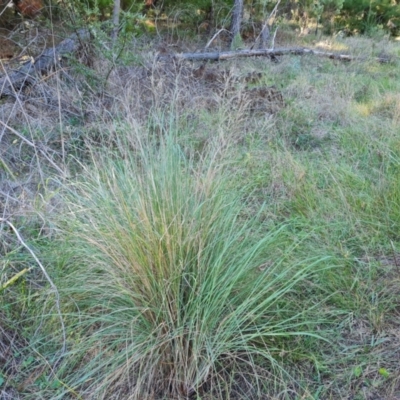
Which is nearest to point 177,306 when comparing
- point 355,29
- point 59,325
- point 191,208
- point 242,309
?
point 242,309

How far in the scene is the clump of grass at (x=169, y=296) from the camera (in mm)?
1659

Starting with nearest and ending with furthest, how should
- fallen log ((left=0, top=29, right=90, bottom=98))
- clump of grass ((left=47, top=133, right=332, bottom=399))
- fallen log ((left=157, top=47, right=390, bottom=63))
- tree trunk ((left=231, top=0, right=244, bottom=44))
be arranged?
clump of grass ((left=47, top=133, right=332, bottom=399))
fallen log ((left=0, top=29, right=90, bottom=98))
fallen log ((left=157, top=47, right=390, bottom=63))
tree trunk ((left=231, top=0, right=244, bottom=44))

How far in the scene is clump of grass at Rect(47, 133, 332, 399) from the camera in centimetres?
166

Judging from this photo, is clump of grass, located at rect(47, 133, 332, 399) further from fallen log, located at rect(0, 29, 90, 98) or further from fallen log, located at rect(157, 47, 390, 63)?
fallen log, located at rect(157, 47, 390, 63)

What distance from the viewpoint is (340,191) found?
2.60 m

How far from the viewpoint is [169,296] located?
5.70ft

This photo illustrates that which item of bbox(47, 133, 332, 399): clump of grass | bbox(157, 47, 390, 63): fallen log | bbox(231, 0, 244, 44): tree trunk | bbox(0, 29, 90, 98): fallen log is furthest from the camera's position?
bbox(231, 0, 244, 44): tree trunk

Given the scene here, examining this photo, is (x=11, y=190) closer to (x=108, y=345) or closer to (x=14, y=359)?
(x=14, y=359)

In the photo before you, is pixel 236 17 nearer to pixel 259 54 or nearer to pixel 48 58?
pixel 259 54

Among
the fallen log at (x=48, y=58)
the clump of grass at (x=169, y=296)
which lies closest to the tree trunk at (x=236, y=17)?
the fallen log at (x=48, y=58)

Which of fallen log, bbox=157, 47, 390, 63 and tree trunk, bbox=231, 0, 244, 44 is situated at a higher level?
tree trunk, bbox=231, 0, 244, 44

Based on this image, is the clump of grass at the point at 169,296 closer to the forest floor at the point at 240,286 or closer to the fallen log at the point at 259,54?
the forest floor at the point at 240,286

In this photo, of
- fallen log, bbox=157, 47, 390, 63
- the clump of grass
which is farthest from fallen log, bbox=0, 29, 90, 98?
the clump of grass

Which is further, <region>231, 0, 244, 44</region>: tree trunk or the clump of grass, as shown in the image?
<region>231, 0, 244, 44</region>: tree trunk
